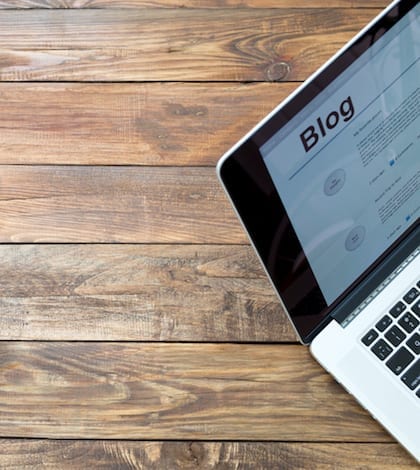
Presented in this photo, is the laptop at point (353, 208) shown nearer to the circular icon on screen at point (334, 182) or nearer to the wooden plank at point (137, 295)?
the circular icon on screen at point (334, 182)

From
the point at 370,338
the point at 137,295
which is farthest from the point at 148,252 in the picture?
the point at 370,338

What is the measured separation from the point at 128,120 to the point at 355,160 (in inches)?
15.3

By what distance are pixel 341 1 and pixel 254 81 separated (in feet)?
0.56

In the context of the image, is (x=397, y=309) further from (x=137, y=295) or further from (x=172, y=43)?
(x=172, y=43)

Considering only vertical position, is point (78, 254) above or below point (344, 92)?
below

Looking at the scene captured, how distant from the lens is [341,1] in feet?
3.27

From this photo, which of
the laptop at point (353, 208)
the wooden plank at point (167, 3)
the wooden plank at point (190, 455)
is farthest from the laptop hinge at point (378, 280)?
the wooden plank at point (167, 3)

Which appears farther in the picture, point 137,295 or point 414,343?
point 137,295

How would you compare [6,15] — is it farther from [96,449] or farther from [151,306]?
[96,449]

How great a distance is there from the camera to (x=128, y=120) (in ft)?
3.08

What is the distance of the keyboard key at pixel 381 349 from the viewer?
73 centimetres

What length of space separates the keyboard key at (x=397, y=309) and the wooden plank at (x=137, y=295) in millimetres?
127

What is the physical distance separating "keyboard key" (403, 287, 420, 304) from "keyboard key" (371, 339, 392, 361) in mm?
51

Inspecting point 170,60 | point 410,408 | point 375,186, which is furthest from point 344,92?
point 170,60
